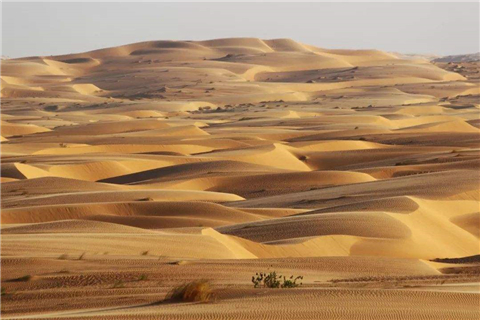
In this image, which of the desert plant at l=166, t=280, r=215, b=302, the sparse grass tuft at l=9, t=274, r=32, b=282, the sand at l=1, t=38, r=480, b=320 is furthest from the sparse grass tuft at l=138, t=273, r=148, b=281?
the desert plant at l=166, t=280, r=215, b=302

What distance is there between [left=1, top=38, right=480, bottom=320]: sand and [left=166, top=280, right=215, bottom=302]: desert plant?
14 centimetres

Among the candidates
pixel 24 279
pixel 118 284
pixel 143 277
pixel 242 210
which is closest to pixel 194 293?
pixel 118 284

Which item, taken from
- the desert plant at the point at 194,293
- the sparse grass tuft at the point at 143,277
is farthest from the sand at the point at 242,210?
the desert plant at the point at 194,293

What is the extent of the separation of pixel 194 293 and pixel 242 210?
1431 centimetres

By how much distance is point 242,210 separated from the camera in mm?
23719

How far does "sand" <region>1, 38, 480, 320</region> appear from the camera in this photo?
9930mm

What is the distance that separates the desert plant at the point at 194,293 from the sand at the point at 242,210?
143 millimetres

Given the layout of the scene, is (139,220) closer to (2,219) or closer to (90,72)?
(2,219)

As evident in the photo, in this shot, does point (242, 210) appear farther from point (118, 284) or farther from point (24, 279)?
point (118, 284)

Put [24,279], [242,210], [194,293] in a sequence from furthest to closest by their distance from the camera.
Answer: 1. [242,210]
2. [24,279]
3. [194,293]

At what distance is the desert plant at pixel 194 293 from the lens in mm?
9414

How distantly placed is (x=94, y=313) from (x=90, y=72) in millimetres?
120221

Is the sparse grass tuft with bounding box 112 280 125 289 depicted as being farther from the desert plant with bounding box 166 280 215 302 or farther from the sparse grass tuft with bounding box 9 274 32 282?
the desert plant with bounding box 166 280 215 302

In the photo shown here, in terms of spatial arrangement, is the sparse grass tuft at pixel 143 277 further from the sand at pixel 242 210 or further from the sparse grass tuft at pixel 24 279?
the sparse grass tuft at pixel 24 279
